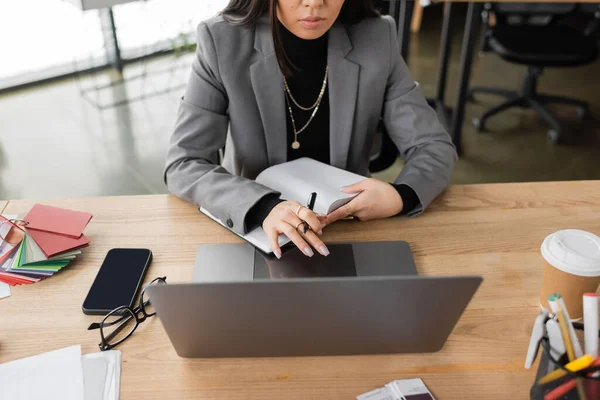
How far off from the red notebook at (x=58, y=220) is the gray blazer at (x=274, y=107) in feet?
0.66

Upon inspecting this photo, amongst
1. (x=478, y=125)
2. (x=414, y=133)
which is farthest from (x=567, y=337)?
(x=478, y=125)

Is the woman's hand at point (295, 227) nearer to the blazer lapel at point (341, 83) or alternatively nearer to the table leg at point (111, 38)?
the blazer lapel at point (341, 83)

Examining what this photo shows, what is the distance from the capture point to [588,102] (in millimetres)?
3562

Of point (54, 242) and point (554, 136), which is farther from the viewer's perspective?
point (554, 136)

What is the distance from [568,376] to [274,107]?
35.6 inches

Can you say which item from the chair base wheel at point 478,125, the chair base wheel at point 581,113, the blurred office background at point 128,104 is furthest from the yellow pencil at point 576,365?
the chair base wheel at point 581,113

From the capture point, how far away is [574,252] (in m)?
0.80

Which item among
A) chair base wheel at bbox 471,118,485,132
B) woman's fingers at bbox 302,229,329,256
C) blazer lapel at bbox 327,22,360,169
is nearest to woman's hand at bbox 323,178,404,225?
woman's fingers at bbox 302,229,329,256

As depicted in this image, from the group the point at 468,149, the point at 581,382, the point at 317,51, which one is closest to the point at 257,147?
the point at 317,51

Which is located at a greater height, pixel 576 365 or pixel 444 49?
pixel 576 365

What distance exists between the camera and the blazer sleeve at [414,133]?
122 cm

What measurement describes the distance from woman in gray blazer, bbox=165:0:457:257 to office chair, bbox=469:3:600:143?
1799 mm

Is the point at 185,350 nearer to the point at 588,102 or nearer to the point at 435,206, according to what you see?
the point at 435,206

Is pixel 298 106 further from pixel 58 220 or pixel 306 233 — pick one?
pixel 58 220
